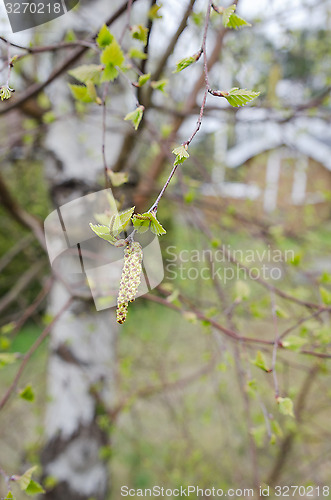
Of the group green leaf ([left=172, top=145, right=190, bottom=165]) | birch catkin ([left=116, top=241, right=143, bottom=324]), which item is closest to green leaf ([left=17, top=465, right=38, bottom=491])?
birch catkin ([left=116, top=241, right=143, bottom=324])

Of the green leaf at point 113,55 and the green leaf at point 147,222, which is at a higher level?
the green leaf at point 113,55

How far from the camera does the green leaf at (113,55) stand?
53cm

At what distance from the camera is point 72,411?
164 cm

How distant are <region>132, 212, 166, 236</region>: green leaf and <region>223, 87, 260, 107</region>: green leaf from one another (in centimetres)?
17

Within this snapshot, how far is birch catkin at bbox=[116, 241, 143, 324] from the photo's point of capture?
367 mm

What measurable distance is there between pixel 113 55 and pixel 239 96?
222 millimetres

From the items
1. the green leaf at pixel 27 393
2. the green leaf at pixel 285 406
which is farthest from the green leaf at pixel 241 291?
the green leaf at pixel 27 393

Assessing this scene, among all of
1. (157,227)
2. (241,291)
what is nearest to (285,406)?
(241,291)

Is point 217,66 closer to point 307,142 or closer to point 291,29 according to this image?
point 291,29

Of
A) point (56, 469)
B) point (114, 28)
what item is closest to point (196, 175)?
point (114, 28)

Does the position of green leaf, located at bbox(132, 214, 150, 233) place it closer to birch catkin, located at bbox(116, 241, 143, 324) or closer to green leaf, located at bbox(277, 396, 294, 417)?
birch catkin, located at bbox(116, 241, 143, 324)

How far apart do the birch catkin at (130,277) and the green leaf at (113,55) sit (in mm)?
301

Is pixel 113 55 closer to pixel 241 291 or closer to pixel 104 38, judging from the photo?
pixel 104 38

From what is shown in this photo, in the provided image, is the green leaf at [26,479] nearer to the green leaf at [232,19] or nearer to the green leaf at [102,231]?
the green leaf at [102,231]
